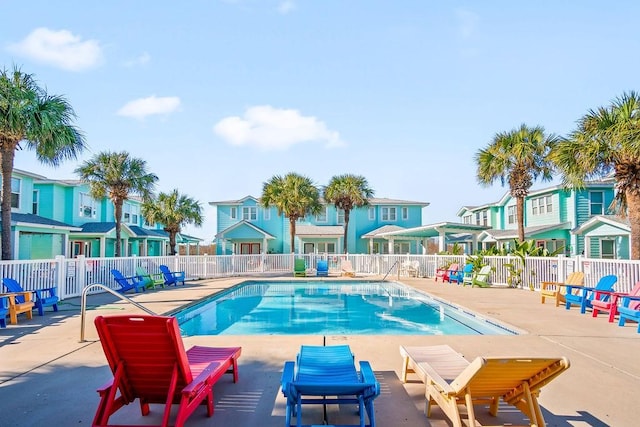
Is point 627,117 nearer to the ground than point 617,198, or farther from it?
farther from it

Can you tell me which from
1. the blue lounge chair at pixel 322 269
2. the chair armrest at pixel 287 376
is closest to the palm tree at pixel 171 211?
the blue lounge chair at pixel 322 269

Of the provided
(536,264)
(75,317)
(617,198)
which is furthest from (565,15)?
(75,317)

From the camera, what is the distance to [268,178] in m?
28.7

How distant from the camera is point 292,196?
2684cm

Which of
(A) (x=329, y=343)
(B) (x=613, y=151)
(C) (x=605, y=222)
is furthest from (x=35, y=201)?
(C) (x=605, y=222)

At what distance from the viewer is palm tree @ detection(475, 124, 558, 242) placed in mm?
18969

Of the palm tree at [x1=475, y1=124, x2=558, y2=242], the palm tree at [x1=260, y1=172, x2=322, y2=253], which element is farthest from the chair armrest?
the palm tree at [x1=260, y1=172, x2=322, y2=253]

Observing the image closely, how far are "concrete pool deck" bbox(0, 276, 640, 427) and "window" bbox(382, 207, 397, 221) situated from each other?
25233 millimetres

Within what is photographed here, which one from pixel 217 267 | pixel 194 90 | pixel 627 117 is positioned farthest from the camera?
pixel 217 267

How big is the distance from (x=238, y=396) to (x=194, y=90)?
12.9 metres

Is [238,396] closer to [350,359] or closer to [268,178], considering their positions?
[350,359]

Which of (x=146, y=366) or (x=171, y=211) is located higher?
(x=171, y=211)

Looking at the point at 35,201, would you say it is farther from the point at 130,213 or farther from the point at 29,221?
the point at 130,213

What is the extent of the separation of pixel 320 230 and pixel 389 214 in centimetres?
631
